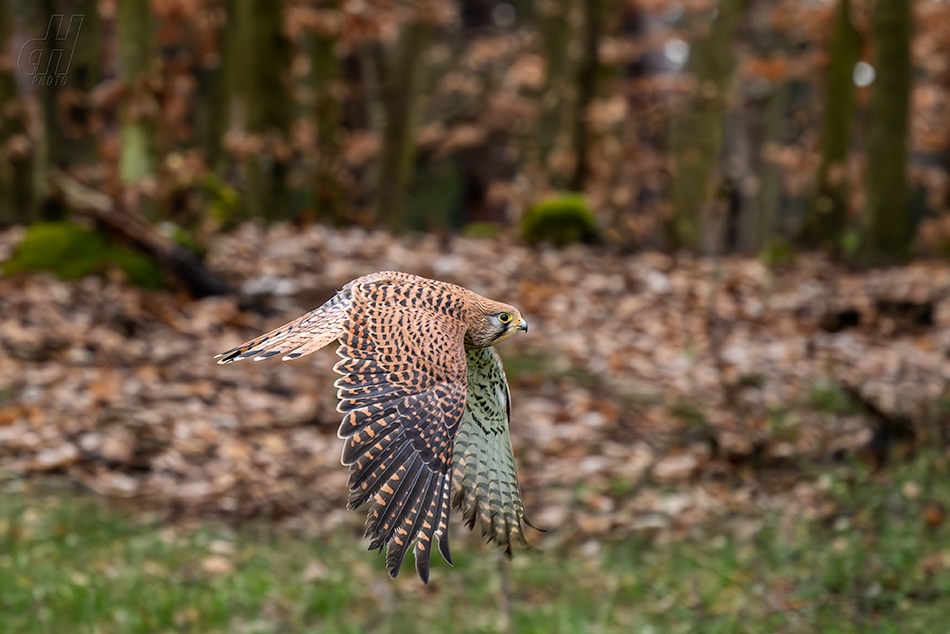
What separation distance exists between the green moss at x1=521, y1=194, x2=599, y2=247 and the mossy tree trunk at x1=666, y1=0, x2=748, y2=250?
124cm

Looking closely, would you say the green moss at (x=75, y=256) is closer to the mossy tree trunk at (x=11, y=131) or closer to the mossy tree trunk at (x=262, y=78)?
the mossy tree trunk at (x=11, y=131)

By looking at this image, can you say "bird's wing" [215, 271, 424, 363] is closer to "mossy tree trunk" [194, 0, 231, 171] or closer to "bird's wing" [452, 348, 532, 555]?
Result: "bird's wing" [452, 348, 532, 555]

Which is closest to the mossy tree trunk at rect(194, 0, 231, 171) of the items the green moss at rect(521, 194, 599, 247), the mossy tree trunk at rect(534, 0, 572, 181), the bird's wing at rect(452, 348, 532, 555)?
the green moss at rect(521, 194, 599, 247)

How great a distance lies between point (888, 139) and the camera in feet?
34.8

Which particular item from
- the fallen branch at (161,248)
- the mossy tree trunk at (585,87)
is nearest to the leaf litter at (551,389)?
the fallen branch at (161,248)

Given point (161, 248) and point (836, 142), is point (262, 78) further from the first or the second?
point (836, 142)

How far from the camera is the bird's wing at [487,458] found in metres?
2.37

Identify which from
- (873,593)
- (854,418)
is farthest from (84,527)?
(854,418)

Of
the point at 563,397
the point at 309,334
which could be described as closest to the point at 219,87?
the point at 563,397

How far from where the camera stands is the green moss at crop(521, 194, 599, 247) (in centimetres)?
1071

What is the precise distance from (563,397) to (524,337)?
1038mm

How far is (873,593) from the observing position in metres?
4.80

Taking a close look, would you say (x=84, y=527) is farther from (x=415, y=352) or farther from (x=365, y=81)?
(x=365, y=81)

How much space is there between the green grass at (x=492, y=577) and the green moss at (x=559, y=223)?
5.21 meters
